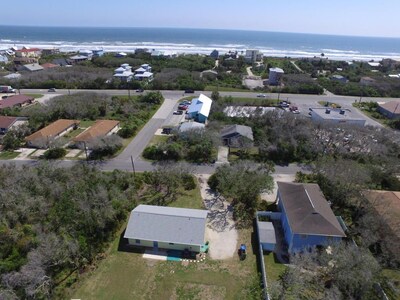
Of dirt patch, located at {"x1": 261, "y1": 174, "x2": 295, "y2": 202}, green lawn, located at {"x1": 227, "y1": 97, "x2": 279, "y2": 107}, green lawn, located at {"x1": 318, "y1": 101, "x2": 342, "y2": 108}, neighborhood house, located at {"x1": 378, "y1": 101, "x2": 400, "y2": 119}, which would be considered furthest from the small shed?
green lawn, located at {"x1": 318, "y1": 101, "x2": 342, "y2": 108}

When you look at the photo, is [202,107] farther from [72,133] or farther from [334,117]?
[334,117]

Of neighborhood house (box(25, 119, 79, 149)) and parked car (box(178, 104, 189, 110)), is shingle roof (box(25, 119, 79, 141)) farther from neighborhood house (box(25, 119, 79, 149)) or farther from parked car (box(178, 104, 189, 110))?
parked car (box(178, 104, 189, 110))

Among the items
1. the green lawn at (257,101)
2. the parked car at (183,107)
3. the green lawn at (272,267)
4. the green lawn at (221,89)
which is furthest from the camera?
the green lawn at (221,89)

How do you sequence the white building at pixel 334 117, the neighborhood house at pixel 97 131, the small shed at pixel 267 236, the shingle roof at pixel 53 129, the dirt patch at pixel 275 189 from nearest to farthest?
the small shed at pixel 267 236 < the dirt patch at pixel 275 189 < the neighborhood house at pixel 97 131 < the shingle roof at pixel 53 129 < the white building at pixel 334 117

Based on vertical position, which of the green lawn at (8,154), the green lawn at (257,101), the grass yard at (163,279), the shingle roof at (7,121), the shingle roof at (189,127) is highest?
the shingle roof at (189,127)

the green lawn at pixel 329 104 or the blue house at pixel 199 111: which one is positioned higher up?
the blue house at pixel 199 111

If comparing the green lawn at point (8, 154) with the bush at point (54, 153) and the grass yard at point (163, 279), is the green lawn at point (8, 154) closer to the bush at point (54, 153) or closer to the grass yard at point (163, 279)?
the bush at point (54, 153)

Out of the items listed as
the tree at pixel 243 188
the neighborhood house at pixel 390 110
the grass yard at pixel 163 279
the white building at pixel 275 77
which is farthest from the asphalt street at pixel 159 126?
the grass yard at pixel 163 279

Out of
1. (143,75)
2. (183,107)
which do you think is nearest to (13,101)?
(183,107)

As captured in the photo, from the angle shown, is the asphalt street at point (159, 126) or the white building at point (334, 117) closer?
the asphalt street at point (159, 126)
